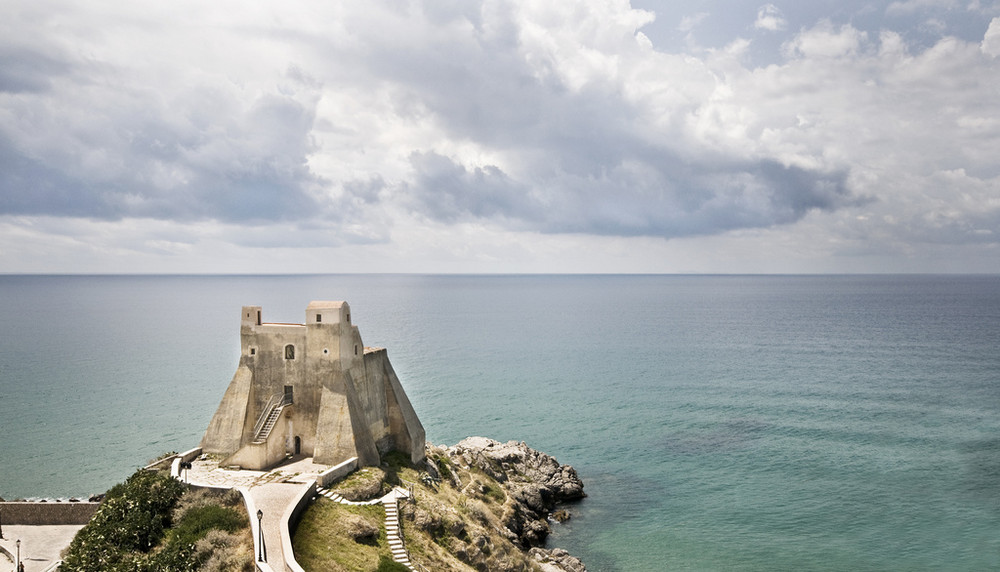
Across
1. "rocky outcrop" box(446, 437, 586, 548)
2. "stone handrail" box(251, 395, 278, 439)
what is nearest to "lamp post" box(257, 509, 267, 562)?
"stone handrail" box(251, 395, 278, 439)

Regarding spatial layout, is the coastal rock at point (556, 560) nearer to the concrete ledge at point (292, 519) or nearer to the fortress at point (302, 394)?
the fortress at point (302, 394)

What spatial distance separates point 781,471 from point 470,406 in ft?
118

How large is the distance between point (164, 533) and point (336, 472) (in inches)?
341

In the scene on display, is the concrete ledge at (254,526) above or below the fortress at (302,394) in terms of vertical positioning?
below

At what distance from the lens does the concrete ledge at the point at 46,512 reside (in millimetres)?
40500

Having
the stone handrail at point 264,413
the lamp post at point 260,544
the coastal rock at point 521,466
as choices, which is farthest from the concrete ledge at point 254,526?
the coastal rock at point 521,466

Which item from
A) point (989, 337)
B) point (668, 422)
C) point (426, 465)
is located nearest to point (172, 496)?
point (426, 465)

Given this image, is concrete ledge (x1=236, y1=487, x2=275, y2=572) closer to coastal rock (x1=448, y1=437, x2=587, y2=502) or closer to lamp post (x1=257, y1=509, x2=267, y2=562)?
lamp post (x1=257, y1=509, x2=267, y2=562)

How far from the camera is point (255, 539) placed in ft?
95.3

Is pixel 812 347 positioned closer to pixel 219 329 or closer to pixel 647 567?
pixel 647 567

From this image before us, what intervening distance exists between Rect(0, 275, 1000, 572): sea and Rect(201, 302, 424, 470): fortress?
1760 centimetres

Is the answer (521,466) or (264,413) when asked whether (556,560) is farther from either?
(264,413)

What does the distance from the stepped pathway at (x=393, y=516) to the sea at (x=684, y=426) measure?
568 inches

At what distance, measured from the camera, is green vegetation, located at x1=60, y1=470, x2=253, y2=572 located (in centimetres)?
2858
